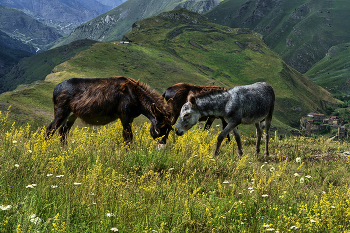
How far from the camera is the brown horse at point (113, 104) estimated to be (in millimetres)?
7434

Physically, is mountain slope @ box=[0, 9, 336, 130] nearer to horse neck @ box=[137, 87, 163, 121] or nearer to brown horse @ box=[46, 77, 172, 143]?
brown horse @ box=[46, 77, 172, 143]

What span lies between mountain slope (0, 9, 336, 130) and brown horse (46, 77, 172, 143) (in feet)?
122

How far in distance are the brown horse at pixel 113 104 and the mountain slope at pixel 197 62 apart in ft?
122

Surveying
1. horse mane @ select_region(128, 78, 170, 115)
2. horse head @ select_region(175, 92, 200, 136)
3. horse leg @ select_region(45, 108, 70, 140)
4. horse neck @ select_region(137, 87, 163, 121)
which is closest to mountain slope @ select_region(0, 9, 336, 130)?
horse leg @ select_region(45, 108, 70, 140)

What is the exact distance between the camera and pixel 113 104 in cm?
749

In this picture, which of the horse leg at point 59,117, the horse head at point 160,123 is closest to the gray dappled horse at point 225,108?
the horse head at point 160,123

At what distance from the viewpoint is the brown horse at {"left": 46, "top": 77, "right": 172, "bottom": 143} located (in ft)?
24.4

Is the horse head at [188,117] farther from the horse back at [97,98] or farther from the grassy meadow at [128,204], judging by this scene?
the grassy meadow at [128,204]

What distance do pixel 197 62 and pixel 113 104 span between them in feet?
450

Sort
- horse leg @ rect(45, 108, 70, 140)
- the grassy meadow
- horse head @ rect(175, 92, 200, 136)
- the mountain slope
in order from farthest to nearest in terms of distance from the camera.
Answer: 1. the mountain slope
2. horse head @ rect(175, 92, 200, 136)
3. horse leg @ rect(45, 108, 70, 140)
4. the grassy meadow

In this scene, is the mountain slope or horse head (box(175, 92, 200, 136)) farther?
the mountain slope

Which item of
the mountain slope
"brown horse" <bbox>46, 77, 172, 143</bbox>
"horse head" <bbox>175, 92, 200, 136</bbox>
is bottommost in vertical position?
the mountain slope

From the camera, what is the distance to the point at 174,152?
6609 millimetres

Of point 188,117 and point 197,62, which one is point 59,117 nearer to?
point 188,117
